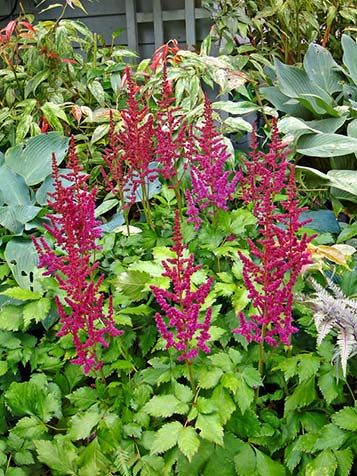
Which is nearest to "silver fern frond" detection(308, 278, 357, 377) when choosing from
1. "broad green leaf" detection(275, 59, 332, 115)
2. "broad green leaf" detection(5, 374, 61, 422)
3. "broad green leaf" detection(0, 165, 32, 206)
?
"broad green leaf" detection(5, 374, 61, 422)

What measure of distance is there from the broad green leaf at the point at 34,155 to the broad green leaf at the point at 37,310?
77 cm

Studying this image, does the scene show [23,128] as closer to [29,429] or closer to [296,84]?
[296,84]

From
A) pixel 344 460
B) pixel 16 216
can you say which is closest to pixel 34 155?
pixel 16 216

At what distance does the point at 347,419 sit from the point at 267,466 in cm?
20

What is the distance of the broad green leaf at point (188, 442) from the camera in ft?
3.63

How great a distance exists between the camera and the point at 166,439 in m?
1.15

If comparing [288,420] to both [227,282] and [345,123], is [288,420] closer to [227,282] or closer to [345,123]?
[227,282]

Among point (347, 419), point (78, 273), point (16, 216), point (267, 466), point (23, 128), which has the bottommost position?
point (267, 466)

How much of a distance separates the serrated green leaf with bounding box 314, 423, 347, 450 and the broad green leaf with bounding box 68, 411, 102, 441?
502 mm

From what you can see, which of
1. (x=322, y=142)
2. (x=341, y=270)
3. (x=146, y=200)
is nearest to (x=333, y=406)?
(x=341, y=270)

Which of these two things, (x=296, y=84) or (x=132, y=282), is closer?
(x=132, y=282)

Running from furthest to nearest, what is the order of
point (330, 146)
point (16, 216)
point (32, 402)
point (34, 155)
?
1. point (34, 155)
2. point (330, 146)
3. point (16, 216)
4. point (32, 402)

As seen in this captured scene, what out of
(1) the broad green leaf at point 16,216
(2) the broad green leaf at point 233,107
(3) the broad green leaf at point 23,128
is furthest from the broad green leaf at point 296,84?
(1) the broad green leaf at point 16,216

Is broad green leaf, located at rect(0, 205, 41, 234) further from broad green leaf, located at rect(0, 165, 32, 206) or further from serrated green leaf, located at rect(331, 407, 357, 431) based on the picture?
serrated green leaf, located at rect(331, 407, 357, 431)
